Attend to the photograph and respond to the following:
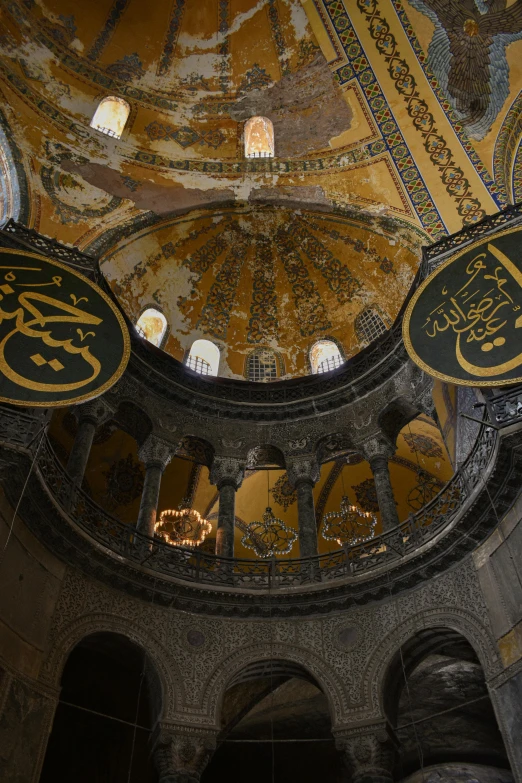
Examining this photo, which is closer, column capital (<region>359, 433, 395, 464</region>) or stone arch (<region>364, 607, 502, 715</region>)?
stone arch (<region>364, 607, 502, 715</region>)

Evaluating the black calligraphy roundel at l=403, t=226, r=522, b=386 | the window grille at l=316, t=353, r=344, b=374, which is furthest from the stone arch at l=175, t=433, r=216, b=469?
the black calligraphy roundel at l=403, t=226, r=522, b=386

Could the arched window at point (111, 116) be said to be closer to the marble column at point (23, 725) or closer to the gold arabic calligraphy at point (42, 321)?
the gold arabic calligraphy at point (42, 321)

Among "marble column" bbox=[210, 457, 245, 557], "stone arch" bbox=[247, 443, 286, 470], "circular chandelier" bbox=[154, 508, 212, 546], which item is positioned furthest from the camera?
"stone arch" bbox=[247, 443, 286, 470]

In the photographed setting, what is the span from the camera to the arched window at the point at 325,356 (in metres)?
13.7

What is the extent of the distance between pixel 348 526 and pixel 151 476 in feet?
14.7

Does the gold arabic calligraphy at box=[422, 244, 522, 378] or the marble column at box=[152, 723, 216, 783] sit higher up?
the gold arabic calligraphy at box=[422, 244, 522, 378]

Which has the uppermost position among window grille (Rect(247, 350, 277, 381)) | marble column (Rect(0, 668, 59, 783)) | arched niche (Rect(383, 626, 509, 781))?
window grille (Rect(247, 350, 277, 381))

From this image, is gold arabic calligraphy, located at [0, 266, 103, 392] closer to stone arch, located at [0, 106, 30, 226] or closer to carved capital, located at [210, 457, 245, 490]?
stone arch, located at [0, 106, 30, 226]

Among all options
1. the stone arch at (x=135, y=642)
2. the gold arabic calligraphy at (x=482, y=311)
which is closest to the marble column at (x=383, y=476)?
the gold arabic calligraphy at (x=482, y=311)

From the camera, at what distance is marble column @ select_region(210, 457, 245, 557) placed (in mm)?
10820

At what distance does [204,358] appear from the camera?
13758 millimetres

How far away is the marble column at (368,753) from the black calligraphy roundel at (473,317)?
4.48 metres

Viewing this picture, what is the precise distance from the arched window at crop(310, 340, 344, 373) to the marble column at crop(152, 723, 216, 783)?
289 inches

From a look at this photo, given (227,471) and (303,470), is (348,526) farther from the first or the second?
(227,471)
